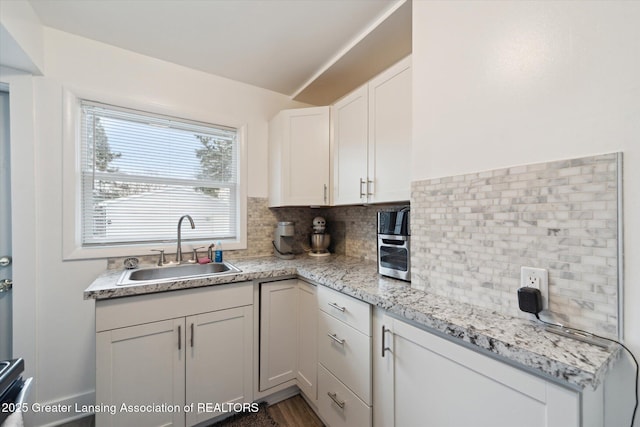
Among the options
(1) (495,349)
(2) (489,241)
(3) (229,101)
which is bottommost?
(1) (495,349)

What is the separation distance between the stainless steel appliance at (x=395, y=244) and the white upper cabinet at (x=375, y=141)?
111 mm

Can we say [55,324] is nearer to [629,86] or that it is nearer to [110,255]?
[110,255]

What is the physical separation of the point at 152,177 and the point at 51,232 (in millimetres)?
666

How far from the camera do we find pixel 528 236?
873mm

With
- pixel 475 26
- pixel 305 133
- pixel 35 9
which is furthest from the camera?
pixel 305 133

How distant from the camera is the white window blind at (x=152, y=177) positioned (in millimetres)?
1749

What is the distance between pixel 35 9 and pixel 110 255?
4.90ft

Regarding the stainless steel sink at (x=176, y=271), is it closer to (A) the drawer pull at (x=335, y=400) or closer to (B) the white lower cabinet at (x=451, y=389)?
(A) the drawer pull at (x=335, y=400)

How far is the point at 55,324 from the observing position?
158 cm

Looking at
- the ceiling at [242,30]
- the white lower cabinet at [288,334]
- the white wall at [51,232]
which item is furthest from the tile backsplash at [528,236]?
the white wall at [51,232]

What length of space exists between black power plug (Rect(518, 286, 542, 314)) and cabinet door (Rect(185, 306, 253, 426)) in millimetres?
1416

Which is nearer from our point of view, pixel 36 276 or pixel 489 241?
pixel 489 241

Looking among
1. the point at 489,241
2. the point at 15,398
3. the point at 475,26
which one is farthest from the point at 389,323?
the point at 475,26

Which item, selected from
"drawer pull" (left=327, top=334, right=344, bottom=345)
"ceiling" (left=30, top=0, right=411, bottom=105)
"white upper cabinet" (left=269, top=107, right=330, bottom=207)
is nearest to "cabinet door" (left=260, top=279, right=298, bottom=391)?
"drawer pull" (left=327, top=334, right=344, bottom=345)
